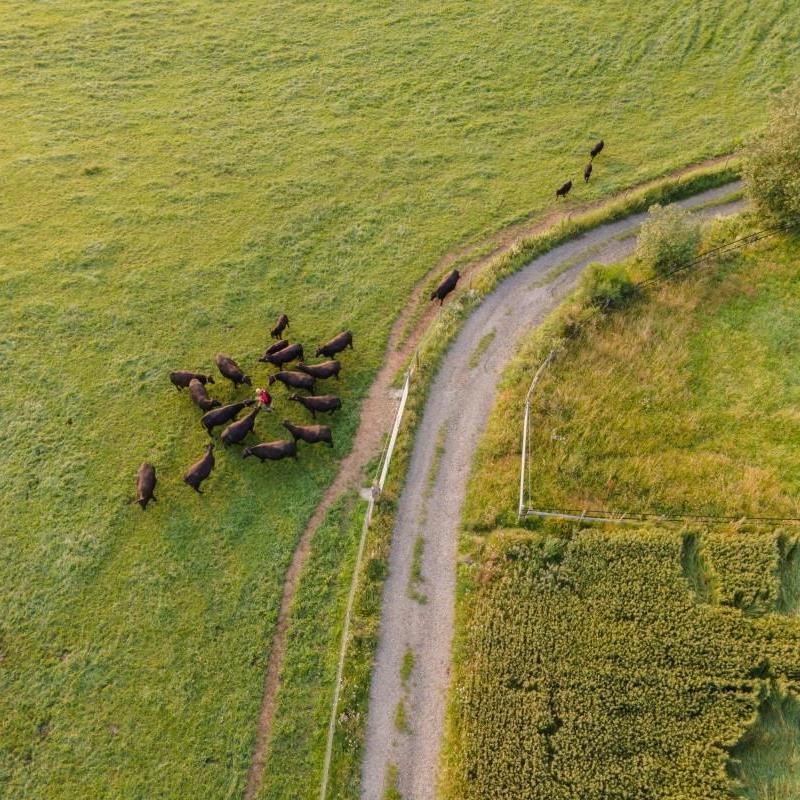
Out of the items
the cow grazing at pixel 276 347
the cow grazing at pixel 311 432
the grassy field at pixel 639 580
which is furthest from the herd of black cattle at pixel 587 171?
the cow grazing at pixel 311 432

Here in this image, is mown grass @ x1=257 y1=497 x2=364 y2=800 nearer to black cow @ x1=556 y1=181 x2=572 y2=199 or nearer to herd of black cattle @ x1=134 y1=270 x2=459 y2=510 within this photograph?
herd of black cattle @ x1=134 y1=270 x2=459 y2=510

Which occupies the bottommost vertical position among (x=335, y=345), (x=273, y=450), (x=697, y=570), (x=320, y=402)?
(x=697, y=570)

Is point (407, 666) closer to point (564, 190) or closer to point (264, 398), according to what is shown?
point (264, 398)

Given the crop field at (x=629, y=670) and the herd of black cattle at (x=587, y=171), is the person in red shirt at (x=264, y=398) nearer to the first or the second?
the crop field at (x=629, y=670)

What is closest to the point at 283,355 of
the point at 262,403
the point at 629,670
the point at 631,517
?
the point at 262,403

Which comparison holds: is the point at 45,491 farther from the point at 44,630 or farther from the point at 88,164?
the point at 88,164

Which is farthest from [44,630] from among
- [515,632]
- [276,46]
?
[276,46]
